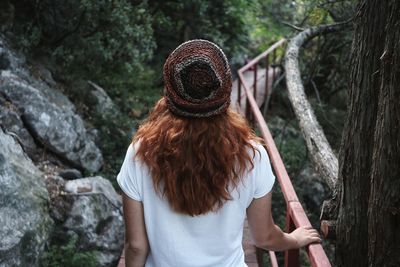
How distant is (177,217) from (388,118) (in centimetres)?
85

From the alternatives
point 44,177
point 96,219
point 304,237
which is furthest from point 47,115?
point 304,237

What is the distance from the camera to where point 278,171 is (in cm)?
346

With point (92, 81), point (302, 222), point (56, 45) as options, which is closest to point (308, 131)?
point (302, 222)

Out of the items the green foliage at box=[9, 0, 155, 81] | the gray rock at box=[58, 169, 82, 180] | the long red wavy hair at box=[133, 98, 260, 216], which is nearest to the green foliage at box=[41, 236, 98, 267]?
the gray rock at box=[58, 169, 82, 180]

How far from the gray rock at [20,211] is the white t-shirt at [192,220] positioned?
2.15 meters

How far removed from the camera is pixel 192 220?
6.66 feet

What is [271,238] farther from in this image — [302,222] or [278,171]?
[278,171]

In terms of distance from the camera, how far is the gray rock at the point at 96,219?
16.6 feet

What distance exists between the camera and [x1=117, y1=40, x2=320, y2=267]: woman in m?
1.89

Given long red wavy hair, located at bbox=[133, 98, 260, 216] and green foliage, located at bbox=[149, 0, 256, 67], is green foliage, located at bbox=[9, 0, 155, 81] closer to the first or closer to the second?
green foliage, located at bbox=[149, 0, 256, 67]

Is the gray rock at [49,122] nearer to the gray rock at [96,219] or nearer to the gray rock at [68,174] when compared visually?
the gray rock at [68,174]

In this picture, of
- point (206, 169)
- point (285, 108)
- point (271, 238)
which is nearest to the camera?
point (206, 169)

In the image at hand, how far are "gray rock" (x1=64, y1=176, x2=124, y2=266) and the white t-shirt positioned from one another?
3.04 metres

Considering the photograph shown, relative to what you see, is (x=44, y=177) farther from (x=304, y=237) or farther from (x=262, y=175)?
(x=262, y=175)
